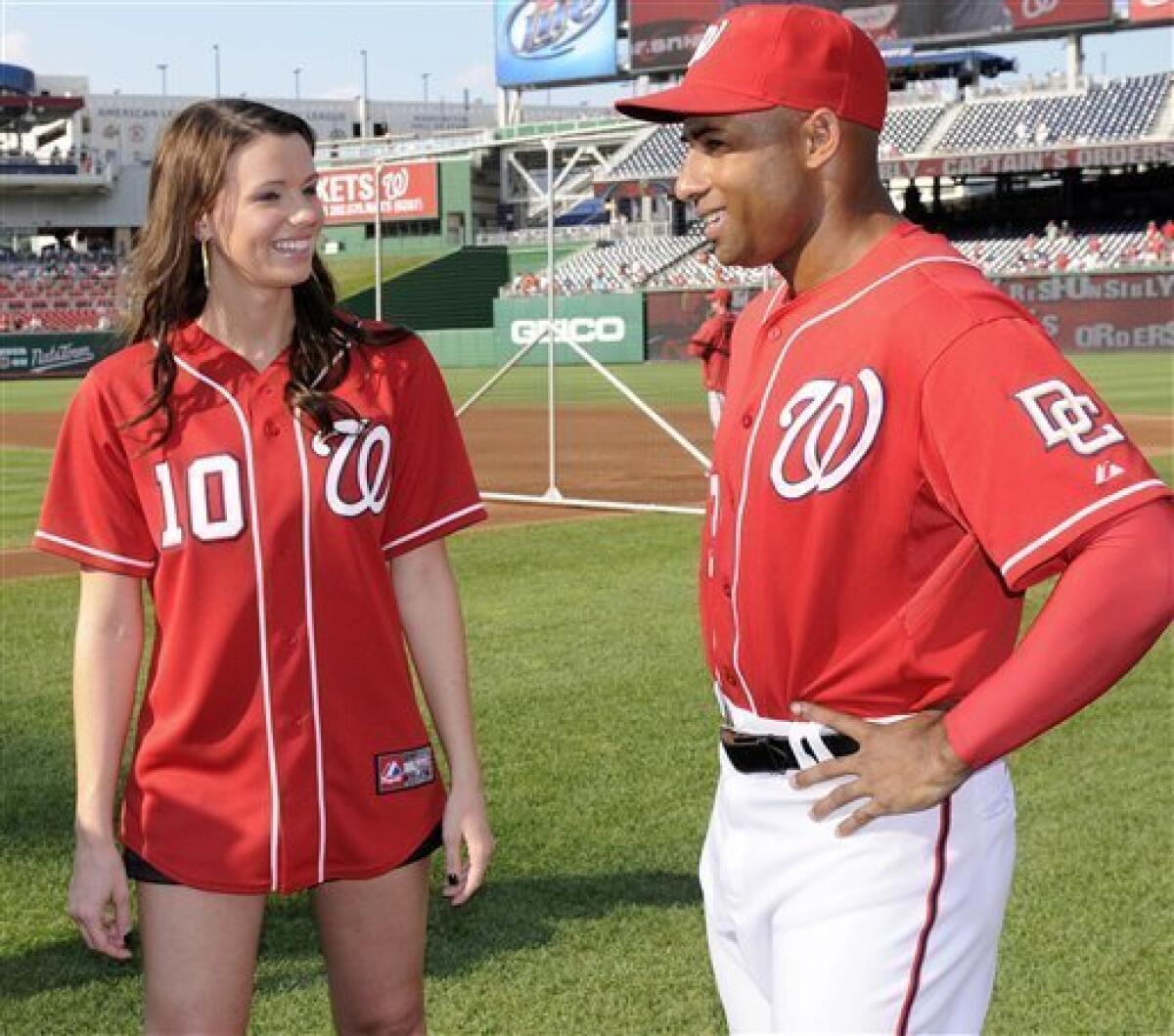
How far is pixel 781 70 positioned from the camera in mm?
2379

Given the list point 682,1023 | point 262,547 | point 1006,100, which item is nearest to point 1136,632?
point 262,547

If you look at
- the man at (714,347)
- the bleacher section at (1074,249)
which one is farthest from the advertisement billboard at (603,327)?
the man at (714,347)

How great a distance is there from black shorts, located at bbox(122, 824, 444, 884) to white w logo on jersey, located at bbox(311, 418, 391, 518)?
1.87 ft

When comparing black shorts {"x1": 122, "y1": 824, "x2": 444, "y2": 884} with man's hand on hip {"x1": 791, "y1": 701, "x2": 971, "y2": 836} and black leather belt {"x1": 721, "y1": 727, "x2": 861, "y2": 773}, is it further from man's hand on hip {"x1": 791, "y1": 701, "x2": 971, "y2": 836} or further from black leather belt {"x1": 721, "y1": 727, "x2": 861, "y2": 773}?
man's hand on hip {"x1": 791, "y1": 701, "x2": 971, "y2": 836}

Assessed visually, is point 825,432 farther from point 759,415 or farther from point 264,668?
point 264,668

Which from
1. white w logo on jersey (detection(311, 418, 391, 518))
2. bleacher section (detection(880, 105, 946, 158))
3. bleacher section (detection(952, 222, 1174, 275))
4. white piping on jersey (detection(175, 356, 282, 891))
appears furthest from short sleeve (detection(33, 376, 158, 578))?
bleacher section (detection(880, 105, 946, 158))

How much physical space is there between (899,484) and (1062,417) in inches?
9.5

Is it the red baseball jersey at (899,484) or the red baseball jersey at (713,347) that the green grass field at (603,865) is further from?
the red baseball jersey at (713,347)

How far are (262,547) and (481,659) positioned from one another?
6.06 m

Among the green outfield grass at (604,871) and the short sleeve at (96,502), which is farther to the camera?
the green outfield grass at (604,871)

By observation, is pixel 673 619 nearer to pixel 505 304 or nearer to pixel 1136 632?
pixel 1136 632

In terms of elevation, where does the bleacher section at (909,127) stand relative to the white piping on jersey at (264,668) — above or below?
below

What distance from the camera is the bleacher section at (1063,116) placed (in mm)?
46625

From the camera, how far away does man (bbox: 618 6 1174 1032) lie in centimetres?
213
